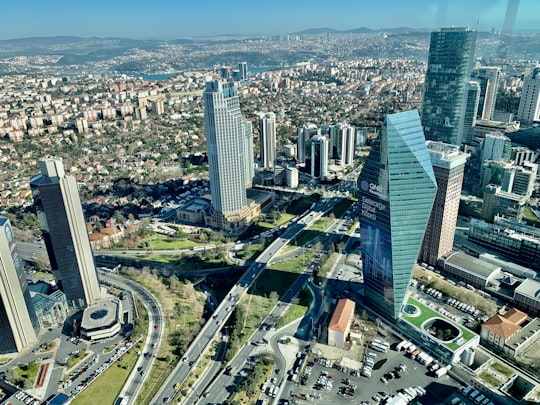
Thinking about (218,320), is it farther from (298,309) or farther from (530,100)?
(530,100)

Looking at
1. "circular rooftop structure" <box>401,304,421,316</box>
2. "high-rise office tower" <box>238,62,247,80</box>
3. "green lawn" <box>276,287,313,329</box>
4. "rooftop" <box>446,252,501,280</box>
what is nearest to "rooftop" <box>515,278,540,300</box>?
"rooftop" <box>446,252,501,280</box>

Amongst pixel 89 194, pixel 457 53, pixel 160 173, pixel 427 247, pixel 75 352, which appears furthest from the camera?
pixel 160 173

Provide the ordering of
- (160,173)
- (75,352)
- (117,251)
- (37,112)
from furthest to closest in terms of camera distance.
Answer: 1. (37,112)
2. (160,173)
3. (117,251)
4. (75,352)

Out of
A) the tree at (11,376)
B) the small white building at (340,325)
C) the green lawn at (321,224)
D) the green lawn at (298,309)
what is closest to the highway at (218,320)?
the green lawn at (321,224)

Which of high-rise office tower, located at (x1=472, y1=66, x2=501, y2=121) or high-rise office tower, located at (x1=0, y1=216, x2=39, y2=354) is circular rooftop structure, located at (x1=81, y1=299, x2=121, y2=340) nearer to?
high-rise office tower, located at (x1=0, y1=216, x2=39, y2=354)

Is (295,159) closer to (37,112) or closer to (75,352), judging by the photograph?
(75,352)

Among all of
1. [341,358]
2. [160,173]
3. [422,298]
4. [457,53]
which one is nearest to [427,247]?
[422,298]

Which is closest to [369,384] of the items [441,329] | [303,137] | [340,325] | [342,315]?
[340,325]
